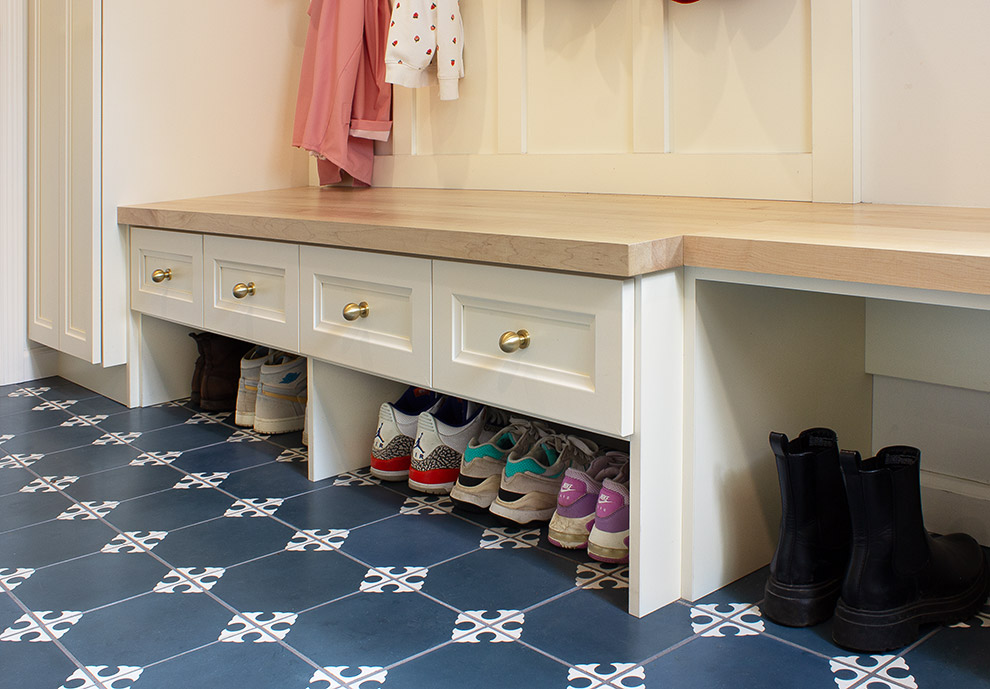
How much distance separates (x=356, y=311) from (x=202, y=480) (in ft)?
1.80

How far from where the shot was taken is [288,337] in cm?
191

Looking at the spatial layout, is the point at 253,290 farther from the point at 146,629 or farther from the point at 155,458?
the point at 146,629

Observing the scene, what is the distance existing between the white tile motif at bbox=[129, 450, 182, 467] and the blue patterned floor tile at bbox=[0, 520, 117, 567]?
332 mm

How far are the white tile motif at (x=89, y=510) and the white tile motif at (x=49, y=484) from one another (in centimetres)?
12

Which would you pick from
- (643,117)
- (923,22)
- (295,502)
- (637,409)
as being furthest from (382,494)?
(923,22)

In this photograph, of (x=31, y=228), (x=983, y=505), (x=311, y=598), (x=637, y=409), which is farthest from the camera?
(x=31, y=228)

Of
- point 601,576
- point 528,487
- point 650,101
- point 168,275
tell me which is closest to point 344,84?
point 168,275

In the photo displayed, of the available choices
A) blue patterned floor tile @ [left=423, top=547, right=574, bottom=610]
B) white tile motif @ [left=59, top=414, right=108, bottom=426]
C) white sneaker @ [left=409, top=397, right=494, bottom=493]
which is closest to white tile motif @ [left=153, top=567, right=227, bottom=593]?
blue patterned floor tile @ [left=423, top=547, right=574, bottom=610]

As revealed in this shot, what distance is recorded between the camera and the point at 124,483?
194cm

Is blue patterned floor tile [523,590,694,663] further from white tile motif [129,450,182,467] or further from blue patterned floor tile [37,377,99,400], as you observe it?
blue patterned floor tile [37,377,99,400]

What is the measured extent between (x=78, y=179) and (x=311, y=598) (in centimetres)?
154

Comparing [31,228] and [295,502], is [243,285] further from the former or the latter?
[31,228]

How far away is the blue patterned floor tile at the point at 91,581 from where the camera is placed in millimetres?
1425

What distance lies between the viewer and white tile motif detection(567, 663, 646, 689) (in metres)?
1.16
